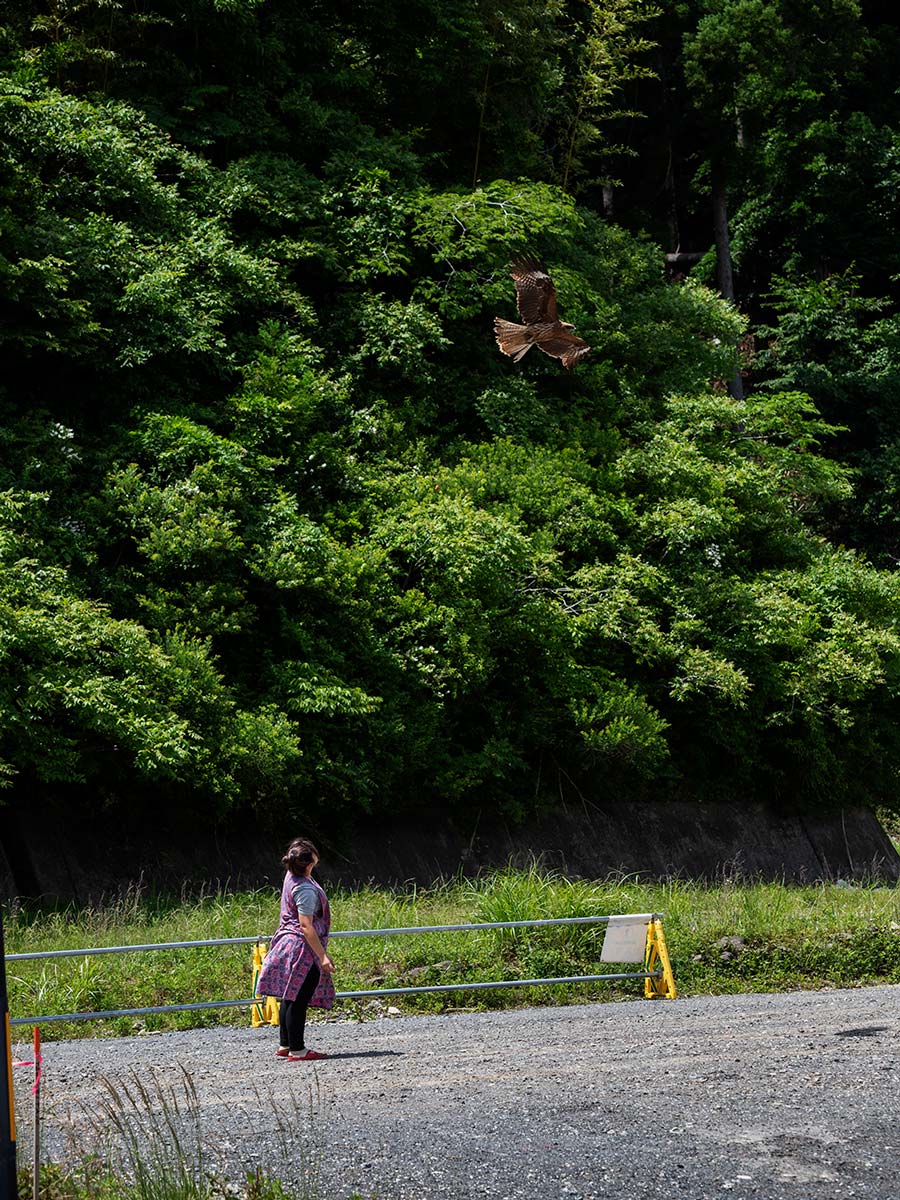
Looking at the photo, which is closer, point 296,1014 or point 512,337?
point 296,1014

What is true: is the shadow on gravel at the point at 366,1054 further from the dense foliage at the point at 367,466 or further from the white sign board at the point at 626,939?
the dense foliage at the point at 367,466

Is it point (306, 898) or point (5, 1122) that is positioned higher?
point (5, 1122)

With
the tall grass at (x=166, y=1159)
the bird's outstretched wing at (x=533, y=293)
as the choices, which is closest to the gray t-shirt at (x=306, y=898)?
the tall grass at (x=166, y=1159)

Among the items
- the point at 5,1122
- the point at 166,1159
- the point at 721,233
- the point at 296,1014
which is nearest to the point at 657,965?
the point at 296,1014

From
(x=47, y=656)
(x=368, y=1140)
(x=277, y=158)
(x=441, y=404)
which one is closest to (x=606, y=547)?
(x=441, y=404)

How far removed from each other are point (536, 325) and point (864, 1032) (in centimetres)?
1311

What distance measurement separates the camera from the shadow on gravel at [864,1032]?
27.2 feet

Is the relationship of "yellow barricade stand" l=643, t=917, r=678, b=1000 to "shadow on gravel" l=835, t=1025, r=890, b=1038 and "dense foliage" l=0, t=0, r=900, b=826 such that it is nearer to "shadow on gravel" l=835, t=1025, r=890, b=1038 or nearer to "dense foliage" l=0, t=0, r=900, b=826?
"shadow on gravel" l=835, t=1025, r=890, b=1038

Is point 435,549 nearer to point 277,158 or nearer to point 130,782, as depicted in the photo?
point 130,782

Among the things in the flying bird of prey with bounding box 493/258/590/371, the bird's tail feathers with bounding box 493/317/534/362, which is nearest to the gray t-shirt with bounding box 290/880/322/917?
the flying bird of prey with bounding box 493/258/590/371

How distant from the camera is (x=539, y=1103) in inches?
260

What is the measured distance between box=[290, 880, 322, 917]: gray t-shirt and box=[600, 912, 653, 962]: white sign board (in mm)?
2986

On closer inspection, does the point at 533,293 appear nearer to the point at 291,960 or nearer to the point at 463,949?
the point at 463,949

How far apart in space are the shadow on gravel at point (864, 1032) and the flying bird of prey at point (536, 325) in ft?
40.8
